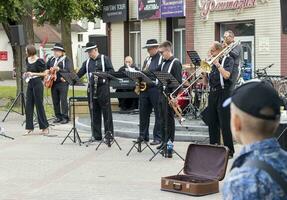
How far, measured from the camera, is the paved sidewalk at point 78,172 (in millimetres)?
7629

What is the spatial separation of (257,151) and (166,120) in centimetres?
768

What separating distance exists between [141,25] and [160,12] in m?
1.95

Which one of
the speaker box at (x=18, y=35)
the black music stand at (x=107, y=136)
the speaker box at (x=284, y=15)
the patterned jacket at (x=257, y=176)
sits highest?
the speaker box at (x=284, y=15)

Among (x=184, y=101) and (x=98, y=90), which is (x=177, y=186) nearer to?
(x=98, y=90)

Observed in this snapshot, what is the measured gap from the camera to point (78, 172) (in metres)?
9.15

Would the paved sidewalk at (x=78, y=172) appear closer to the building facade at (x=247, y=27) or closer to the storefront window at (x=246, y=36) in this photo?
the building facade at (x=247, y=27)

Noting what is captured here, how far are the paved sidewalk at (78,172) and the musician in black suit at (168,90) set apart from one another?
464mm

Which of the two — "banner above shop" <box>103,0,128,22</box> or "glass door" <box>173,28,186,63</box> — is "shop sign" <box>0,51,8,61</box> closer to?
"banner above shop" <box>103,0,128,22</box>

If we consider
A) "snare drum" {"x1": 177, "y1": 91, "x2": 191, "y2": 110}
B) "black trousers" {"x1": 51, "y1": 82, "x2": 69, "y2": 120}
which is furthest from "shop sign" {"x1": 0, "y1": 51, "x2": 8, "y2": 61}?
"snare drum" {"x1": 177, "y1": 91, "x2": 191, "y2": 110}

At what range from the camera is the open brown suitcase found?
7.46 m

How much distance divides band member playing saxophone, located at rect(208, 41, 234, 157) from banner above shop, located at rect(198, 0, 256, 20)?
12429 millimetres

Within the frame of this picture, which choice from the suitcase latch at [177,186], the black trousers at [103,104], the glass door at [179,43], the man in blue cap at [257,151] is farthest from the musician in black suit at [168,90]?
the glass door at [179,43]

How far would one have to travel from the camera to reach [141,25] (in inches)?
1135

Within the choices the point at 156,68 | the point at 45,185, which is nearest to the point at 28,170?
the point at 45,185
